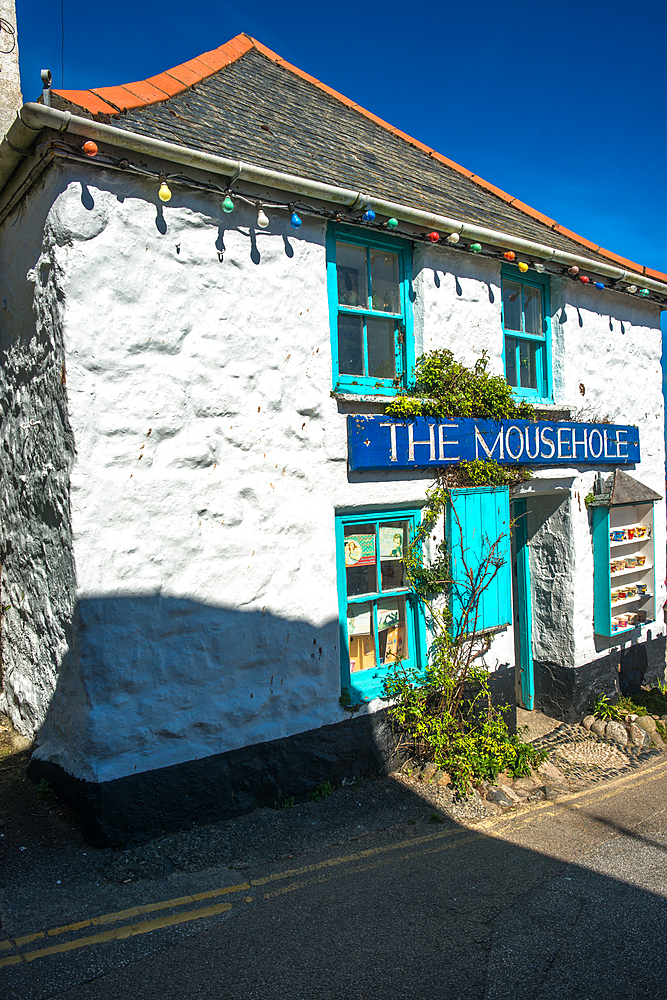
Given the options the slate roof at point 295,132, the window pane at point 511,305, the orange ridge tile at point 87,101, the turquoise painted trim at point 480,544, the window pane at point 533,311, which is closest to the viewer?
the orange ridge tile at point 87,101

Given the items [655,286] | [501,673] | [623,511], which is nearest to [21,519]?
[501,673]

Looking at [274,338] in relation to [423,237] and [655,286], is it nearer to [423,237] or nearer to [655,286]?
[423,237]

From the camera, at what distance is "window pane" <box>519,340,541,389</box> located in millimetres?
7324

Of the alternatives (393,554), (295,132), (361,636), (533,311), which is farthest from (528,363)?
(361,636)

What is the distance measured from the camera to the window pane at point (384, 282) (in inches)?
235

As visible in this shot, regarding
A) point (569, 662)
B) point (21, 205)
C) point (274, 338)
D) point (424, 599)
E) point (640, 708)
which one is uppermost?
point (21, 205)

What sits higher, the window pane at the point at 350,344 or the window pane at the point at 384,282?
the window pane at the point at 384,282

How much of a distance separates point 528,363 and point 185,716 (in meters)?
5.34

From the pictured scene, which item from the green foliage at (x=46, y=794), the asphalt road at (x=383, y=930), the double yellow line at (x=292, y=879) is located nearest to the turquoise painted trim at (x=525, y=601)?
the double yellow line at (x=292, y=879)

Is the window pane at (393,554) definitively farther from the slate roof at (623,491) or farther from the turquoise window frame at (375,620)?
the slate roof at (623,491)

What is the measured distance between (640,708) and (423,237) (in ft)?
20.3

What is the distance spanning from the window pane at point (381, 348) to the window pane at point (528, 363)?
2.00m

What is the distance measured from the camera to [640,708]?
7.95 m

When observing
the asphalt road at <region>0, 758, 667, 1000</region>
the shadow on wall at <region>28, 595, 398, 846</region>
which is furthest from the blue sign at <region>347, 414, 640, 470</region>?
the asphalt road at <region>0, 758, 667, 1000</region>
